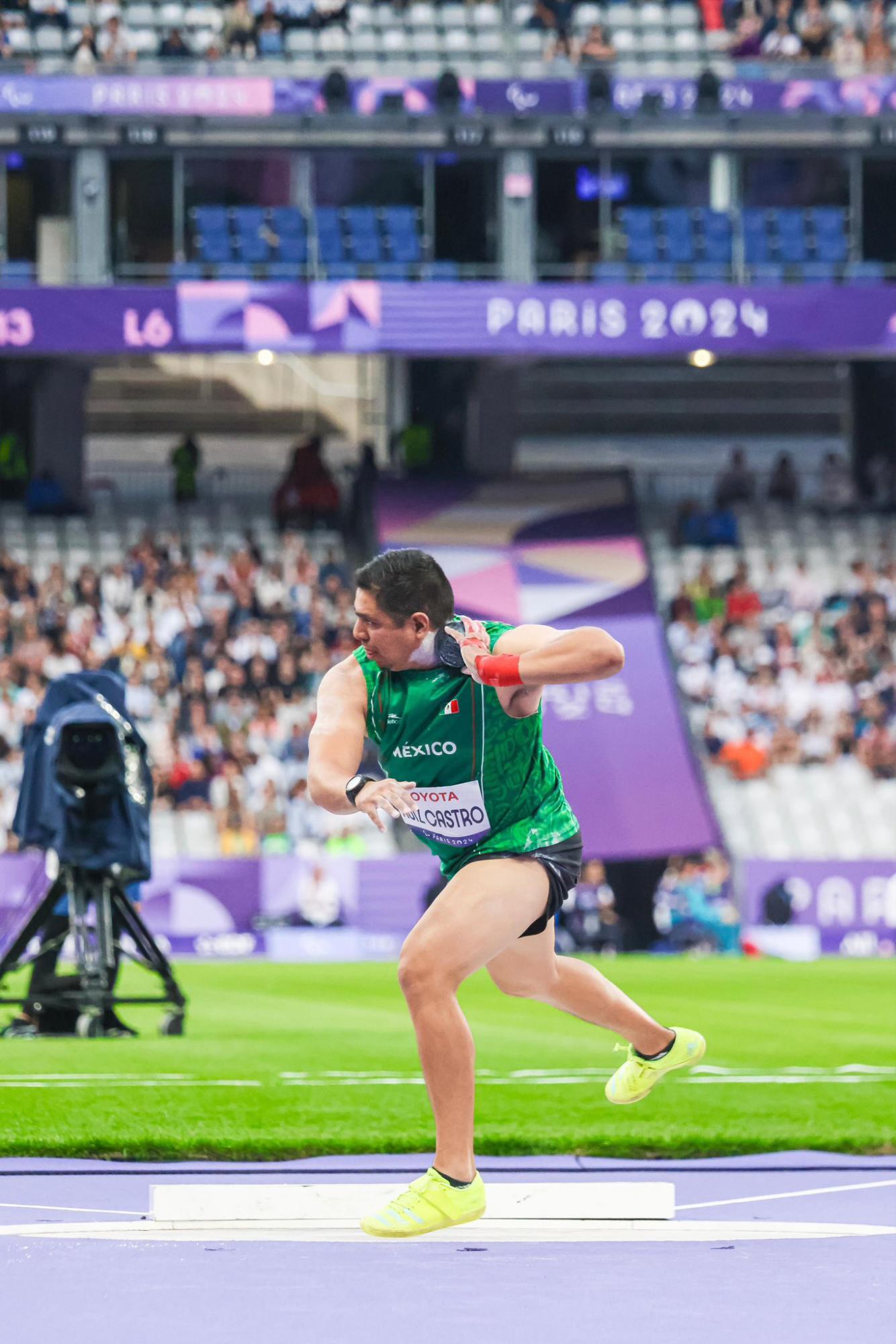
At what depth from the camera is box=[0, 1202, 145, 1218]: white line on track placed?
7961mm

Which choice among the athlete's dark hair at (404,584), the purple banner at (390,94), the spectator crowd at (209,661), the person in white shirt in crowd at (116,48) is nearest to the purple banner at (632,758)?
the spectator crowd at (209,661)

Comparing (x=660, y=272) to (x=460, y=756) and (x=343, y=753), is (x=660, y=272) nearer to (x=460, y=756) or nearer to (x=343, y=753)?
(x=460, y=756)

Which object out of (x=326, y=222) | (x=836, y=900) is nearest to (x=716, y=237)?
(x=326, y=222)

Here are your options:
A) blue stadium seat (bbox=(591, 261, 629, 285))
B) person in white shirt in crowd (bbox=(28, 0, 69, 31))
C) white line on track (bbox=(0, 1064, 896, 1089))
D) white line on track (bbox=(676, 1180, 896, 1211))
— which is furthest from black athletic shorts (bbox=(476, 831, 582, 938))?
person in white shirt in crowd (bbox=(28, 0, 69, 31))

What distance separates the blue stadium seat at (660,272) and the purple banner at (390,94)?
8.56 ft

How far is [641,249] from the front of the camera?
3369 cm

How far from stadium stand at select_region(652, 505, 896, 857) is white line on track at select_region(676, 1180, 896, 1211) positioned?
20044 mm

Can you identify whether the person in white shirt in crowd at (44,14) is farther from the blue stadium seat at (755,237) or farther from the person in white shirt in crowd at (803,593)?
the person in white shirt in crowd at (803,593)

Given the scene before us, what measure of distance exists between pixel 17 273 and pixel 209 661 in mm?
7387

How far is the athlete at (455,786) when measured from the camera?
6.90 m

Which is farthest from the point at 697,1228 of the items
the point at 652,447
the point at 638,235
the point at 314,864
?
the point at 652,447

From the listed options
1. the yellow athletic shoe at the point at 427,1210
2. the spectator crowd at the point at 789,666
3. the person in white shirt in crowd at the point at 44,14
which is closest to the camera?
the yellow athletic shoe at the point at 427,1210

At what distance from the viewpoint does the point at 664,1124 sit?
1071 centimetres

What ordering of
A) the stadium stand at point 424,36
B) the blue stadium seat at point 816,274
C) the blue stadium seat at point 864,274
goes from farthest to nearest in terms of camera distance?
the stadium stand at point 424,36 → the blue stadium seat at point 864,274 → the blue stadium seat at point 816,274
